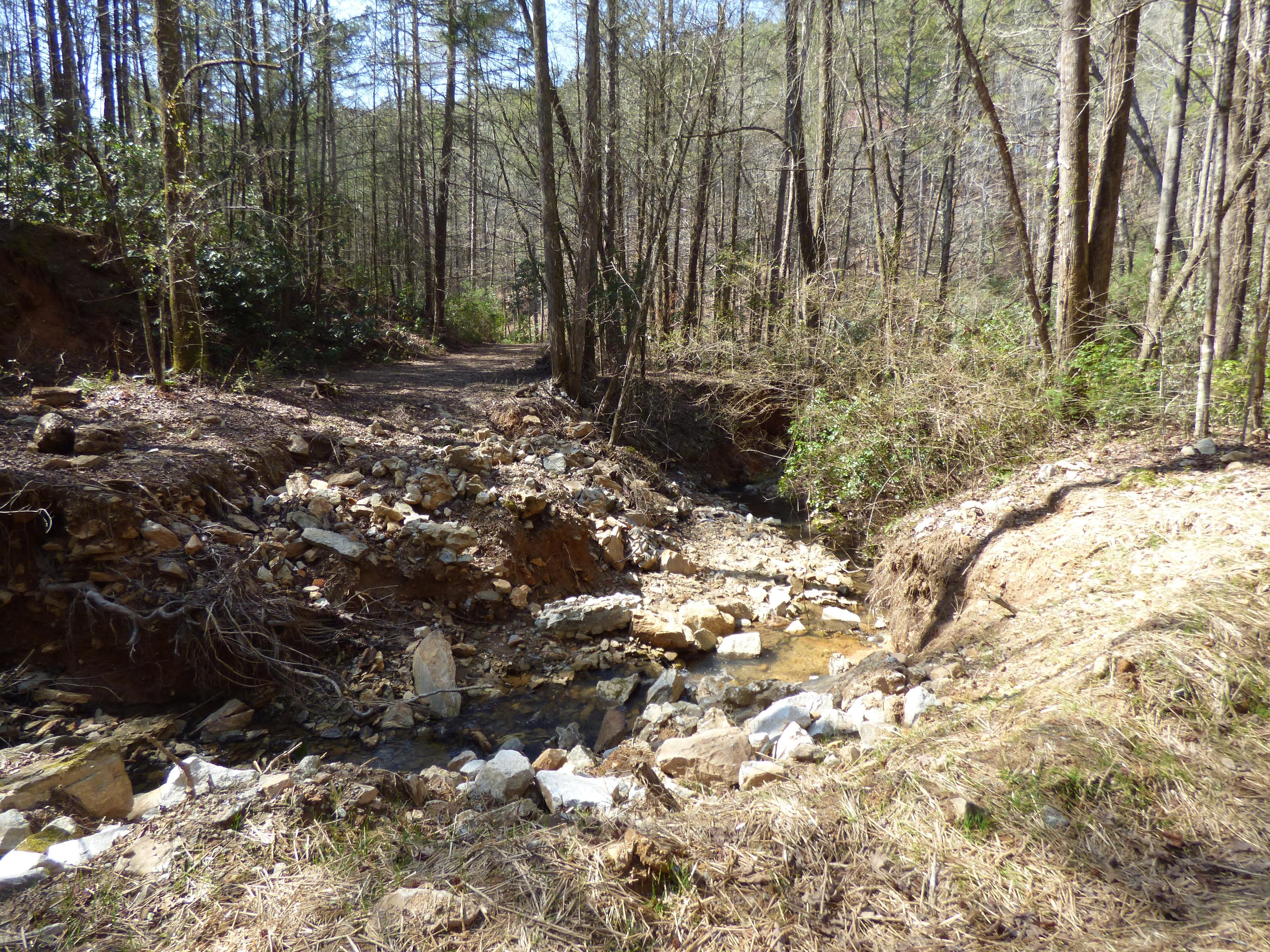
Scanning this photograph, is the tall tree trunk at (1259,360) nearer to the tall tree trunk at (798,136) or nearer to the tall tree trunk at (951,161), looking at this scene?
the tall tree trunk at (951,161)

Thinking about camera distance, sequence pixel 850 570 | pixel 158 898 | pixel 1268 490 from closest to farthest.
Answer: pixel 158 898
pixel 1268 490
pixel 850 570

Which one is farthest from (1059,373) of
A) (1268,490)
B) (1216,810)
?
(1216,810)

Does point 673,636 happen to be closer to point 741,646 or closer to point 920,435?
point 741,646

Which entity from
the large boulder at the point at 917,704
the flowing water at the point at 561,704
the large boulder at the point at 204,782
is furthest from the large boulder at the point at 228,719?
the large boulder at the point at 917,704

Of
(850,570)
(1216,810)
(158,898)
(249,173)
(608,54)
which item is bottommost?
(850,570)

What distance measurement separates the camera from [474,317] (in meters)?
17.2

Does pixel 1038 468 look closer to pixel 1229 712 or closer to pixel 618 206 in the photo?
pixel 1229 712

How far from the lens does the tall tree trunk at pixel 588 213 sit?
7883mm

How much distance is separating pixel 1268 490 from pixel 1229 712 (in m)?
2.31

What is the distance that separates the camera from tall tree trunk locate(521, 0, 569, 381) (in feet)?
25.2

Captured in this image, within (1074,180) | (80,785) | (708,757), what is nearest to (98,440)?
(80,785)

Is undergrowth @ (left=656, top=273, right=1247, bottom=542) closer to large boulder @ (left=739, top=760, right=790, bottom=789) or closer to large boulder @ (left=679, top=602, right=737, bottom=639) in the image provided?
large boulder @ (left=679, top=602, right=737, bottom=639)

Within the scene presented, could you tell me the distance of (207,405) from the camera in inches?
234

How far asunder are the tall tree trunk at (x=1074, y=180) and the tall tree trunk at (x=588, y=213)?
487 centimetres
